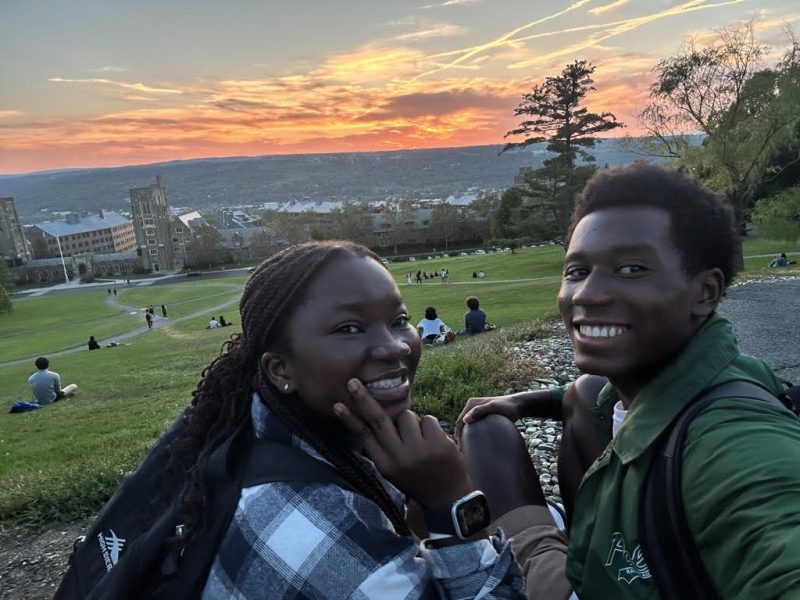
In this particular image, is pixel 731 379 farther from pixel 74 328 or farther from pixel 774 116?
pixel 74 328

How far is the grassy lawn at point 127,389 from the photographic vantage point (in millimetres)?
4910

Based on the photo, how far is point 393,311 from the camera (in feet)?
5.89

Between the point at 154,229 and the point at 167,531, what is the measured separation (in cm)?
12073

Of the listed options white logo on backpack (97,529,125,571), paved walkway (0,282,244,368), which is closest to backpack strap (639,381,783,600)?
white logo on backpack (97,529,125,571)

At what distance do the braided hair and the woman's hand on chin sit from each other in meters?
0.10

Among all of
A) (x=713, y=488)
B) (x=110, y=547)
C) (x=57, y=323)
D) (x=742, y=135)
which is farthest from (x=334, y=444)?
(x=57, y=323)

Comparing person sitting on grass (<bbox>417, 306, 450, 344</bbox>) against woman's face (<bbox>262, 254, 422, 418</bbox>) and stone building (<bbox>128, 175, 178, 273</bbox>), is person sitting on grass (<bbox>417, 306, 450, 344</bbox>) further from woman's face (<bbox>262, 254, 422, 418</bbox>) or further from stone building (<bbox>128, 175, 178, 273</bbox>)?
stone building (<bbox>128, 175, 178, 273</bbox>)

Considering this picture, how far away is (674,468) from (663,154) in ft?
105

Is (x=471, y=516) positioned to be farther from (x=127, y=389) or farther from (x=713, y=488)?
(x=127, y=389)

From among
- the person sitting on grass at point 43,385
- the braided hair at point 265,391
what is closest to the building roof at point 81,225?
the person sitting on grass at point 43,385

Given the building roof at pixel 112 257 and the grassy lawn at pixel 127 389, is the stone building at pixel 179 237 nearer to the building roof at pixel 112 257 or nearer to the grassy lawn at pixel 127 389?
the building roof at pixel 112 257

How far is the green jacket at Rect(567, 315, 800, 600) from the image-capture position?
121 cm

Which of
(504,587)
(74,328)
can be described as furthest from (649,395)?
(74,328)

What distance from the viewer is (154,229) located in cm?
11069
